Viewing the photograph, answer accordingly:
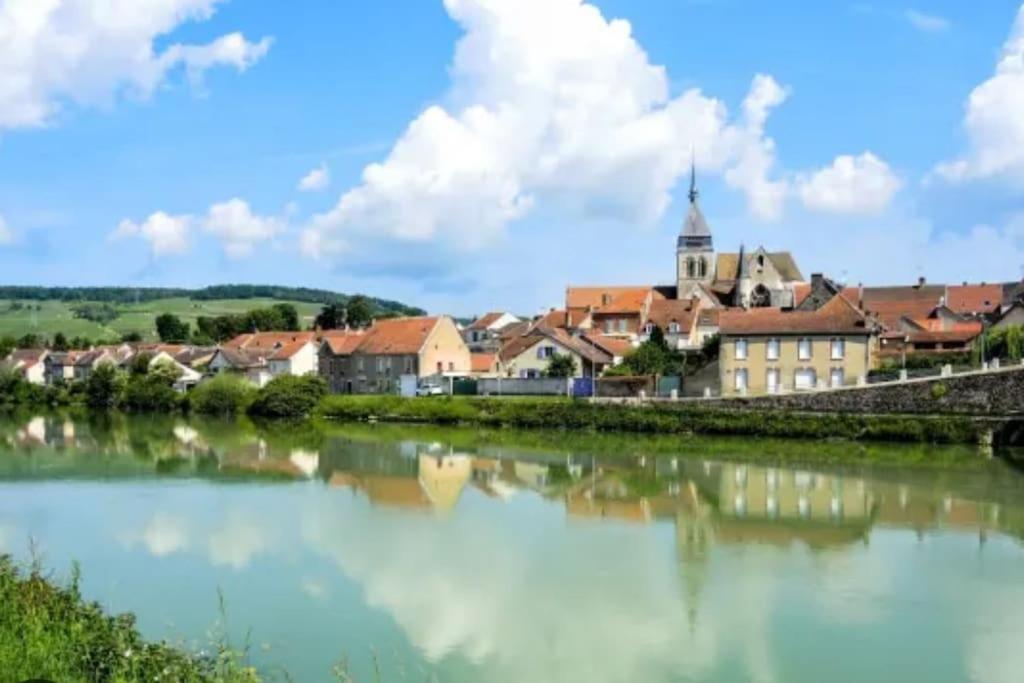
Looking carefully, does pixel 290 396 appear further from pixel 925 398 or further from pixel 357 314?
pixel 357 314

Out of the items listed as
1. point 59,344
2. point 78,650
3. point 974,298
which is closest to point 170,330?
point 59,344

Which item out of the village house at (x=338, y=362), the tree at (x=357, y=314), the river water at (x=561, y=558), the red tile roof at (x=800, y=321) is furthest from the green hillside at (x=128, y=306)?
the river water at (x=561, y=558)

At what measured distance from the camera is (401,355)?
54375mm

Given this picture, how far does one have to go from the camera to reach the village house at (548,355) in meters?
49.5

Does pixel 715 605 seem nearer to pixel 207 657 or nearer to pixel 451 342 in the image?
pixel 207 657

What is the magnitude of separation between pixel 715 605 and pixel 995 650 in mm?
3314

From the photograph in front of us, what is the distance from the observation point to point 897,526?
807 inches

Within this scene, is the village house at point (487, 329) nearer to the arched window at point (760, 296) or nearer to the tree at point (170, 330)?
the arched window at point (760, 296)

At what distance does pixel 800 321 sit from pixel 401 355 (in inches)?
857

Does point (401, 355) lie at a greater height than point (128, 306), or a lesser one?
lesser

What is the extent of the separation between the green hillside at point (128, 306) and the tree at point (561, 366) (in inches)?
2631

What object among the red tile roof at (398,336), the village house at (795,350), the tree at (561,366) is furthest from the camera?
the red tile roof at (398,336)

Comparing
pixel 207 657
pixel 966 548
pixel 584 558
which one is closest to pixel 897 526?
pixel 966 548

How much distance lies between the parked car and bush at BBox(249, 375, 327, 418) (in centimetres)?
457
